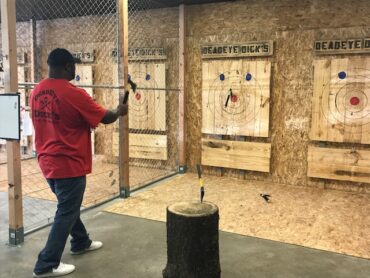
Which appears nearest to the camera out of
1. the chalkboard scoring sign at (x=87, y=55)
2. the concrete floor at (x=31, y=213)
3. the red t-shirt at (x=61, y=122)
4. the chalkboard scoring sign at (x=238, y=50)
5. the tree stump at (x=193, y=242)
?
the tree stump at (x=193, y=242)

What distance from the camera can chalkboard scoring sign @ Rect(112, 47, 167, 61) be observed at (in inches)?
240

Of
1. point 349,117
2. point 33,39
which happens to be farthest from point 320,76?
point 33,39

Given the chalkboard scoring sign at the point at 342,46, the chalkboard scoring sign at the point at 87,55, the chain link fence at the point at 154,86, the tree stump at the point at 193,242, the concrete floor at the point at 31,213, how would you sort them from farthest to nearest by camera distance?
the chalkboard scoring sign at the point at 87,55
the chain link fence at the point at 154,86
the chalkboard scoring sign at the point at 342,46
the concrete floor at the point at 31,213
the tree stump at the point at 193,242

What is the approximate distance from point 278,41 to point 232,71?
757 mm

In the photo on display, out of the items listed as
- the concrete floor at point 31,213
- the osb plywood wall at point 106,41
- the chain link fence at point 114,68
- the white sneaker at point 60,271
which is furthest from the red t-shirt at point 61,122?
the osb plywood wall at point 106,41

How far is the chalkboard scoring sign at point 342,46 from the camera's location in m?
4.75

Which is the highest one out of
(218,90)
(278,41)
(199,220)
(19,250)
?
(278,41)

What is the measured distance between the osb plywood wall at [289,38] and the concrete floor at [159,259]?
7.29 ft

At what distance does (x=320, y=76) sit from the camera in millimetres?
5035

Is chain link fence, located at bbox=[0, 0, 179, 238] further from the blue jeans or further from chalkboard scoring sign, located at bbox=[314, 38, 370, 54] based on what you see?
the blue jeans

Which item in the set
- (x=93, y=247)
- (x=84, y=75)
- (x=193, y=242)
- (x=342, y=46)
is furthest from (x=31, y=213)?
(x=342, y=46)

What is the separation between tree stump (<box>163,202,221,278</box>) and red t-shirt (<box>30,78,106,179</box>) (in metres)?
0.80

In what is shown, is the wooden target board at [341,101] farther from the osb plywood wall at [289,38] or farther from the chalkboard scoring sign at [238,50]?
the chalkboard scoring sign at [238,50]

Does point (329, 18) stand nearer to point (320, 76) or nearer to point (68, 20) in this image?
point (320, 76)
